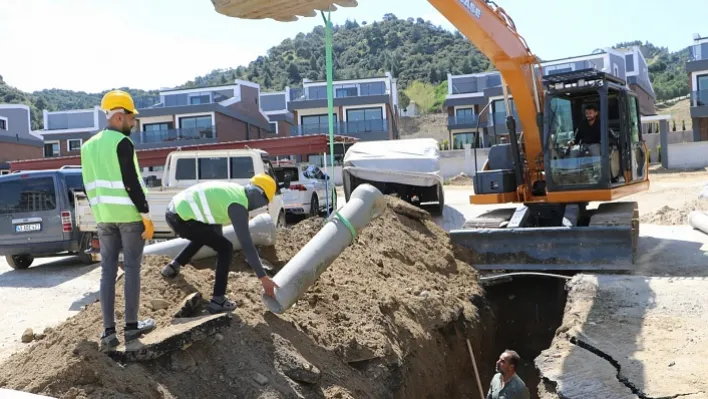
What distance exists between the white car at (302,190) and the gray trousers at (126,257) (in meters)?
10.1

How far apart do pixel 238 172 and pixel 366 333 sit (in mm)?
7197


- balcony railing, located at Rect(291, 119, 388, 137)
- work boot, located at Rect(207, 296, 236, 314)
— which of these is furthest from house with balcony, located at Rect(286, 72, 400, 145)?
work boot, located at Rect(207, 296, 236, 314)

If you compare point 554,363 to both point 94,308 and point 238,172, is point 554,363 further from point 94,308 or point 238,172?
point 238,172

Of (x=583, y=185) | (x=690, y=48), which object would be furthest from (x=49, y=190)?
(x=690, y=48)

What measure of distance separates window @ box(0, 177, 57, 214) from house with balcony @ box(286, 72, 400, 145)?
3379cm

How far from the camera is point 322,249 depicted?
6.30 m

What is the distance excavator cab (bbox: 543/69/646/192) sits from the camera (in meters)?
9.94

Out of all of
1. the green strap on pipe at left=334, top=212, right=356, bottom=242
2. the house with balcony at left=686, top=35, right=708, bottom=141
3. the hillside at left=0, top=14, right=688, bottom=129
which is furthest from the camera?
the hillside at left=0, top=14, right=688, bottom=129

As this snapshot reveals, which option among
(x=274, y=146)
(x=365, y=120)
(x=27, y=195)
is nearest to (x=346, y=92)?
(x=365, y=120)

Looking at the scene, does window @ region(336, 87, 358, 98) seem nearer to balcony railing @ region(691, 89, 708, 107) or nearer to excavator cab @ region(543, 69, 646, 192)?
balcony railing @ region(691, 89, 708, 107)

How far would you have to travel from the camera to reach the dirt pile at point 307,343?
4418 millimetres

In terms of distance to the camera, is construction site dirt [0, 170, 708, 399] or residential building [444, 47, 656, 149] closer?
construction site dirt [0, 170, 708, 399]

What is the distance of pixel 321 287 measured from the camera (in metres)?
6.64

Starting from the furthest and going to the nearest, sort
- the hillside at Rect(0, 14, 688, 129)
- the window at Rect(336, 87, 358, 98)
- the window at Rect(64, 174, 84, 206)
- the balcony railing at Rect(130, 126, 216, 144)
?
the hillside at Rect(0, 14, 688, 129)
the window at Rect(336, 87, 358, 98)
the balcony railing at Rect(130, 126, 216, 144)
the window at Rect(64, 174, 84, 206)
